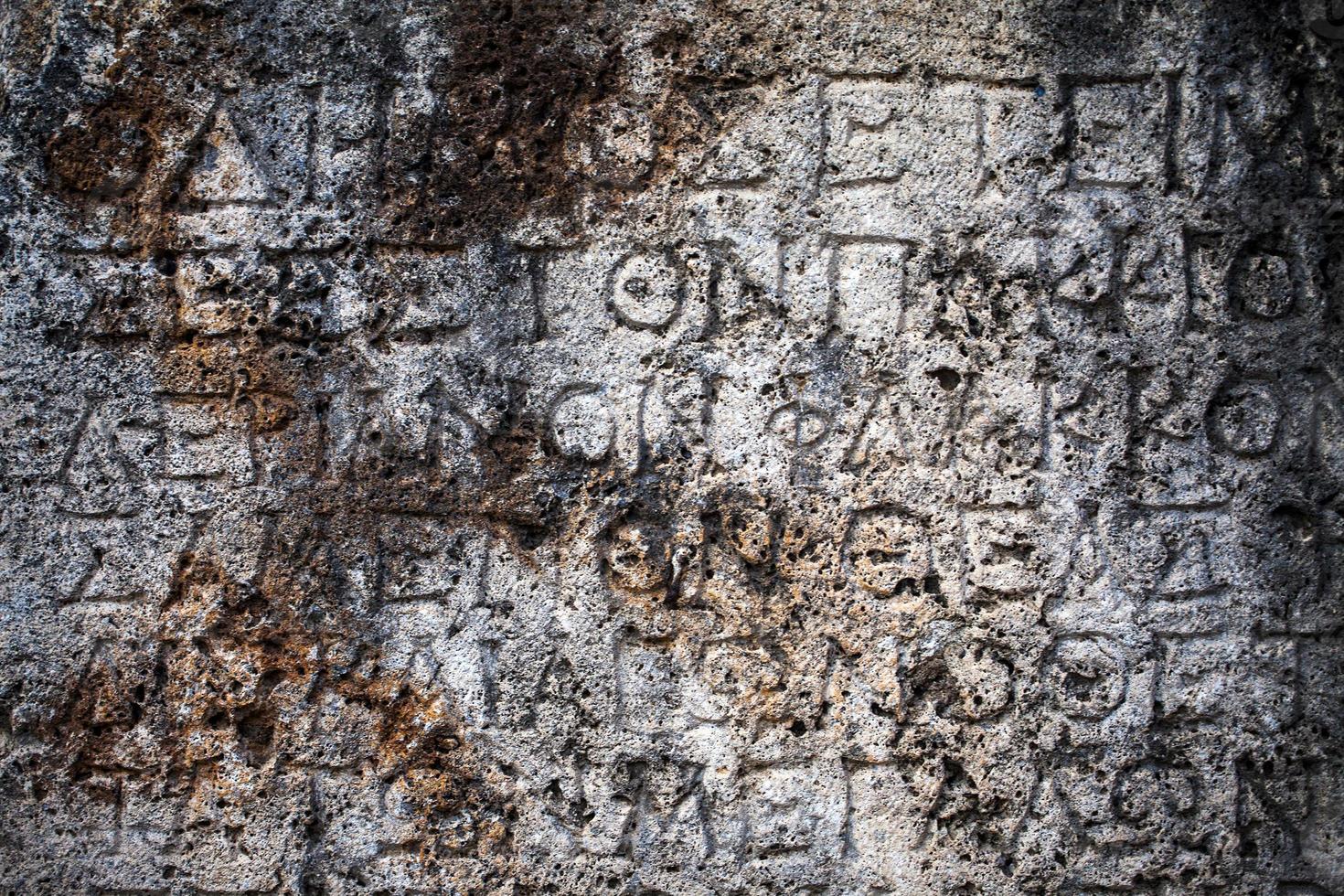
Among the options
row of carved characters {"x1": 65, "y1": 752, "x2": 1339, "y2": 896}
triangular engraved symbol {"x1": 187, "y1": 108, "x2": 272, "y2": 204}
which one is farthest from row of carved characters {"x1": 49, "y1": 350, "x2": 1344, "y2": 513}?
row of carved characters {"x1": 65, "y1": 752, "x2": 1339, "y2": 896}

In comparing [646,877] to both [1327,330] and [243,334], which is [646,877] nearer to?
[243,334]

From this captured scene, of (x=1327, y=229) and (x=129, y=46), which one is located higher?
(x=129, y=46)

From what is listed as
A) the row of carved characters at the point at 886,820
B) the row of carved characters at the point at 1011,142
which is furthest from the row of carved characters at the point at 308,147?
the row of carved characters at the point at 886,820

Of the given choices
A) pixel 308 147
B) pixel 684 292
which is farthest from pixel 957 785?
pixel 308 147

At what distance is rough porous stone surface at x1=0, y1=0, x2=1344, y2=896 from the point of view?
1.95 metres

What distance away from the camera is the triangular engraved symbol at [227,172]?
6.42 feet

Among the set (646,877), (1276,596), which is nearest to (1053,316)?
(1276,596)

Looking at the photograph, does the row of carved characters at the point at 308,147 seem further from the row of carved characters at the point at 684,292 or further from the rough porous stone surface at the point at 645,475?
the row of carved characters at the point at 684,292

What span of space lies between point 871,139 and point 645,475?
848 mm

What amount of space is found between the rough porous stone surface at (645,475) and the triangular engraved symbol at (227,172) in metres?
0.01

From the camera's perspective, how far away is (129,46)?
194 cm

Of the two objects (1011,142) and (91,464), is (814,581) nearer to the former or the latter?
(1011,142)

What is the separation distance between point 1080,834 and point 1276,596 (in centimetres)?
65

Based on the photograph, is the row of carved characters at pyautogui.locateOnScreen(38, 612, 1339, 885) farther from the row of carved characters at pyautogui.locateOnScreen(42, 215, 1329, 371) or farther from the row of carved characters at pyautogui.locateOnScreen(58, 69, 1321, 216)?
the row of carved characters at pyautogui.locateOnScreen(58, 69, 1321, 216)
